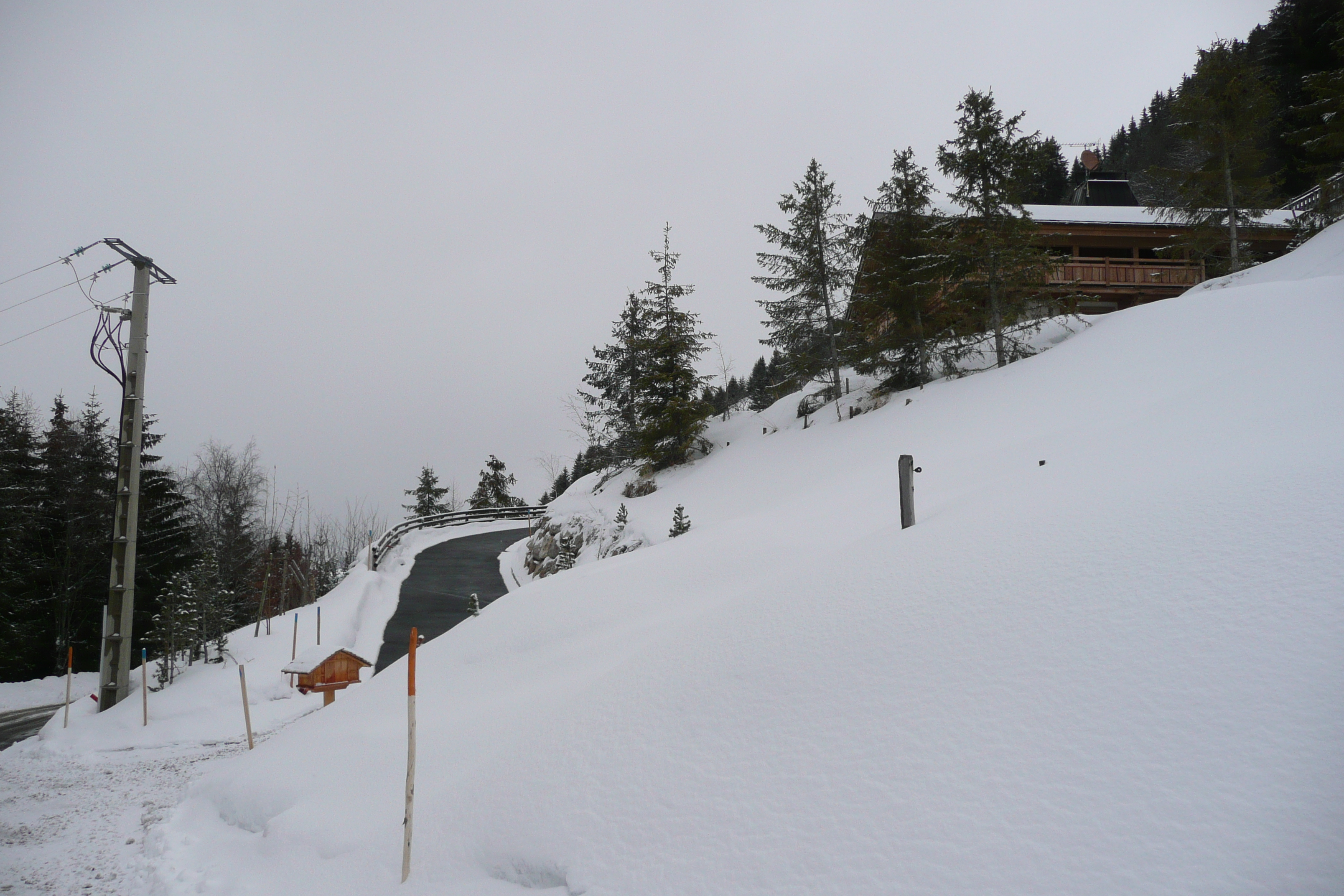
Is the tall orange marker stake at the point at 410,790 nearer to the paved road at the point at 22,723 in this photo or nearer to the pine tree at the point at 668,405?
the paved road at the point at 22,723

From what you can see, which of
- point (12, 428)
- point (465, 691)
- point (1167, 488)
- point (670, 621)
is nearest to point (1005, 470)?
point (1167, 488)

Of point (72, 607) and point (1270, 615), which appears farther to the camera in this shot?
point (72, 607)

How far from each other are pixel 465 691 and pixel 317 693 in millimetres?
7337

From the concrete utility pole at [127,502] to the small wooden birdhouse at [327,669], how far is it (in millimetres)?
3920

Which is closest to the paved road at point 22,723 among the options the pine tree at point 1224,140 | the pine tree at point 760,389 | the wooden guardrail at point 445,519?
the wooden guardrail at point 445,519

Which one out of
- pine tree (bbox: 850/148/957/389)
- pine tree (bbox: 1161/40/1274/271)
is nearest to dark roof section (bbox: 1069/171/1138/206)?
pine tree (bbox: 1161/40/1274/271)

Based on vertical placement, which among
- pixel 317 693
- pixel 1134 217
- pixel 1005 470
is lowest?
pixel 317 693

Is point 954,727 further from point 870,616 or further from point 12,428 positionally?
point 12,428

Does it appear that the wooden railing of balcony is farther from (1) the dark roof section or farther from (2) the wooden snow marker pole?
(2) the wooden snow marker pole

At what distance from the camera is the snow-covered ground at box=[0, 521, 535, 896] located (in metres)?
5.73

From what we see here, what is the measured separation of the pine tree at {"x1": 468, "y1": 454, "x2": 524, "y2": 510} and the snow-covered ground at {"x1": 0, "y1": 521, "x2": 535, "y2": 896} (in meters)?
23.9

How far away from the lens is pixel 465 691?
6770 millimetres

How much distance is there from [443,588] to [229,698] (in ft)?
27.0

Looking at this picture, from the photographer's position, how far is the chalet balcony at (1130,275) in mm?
24391
